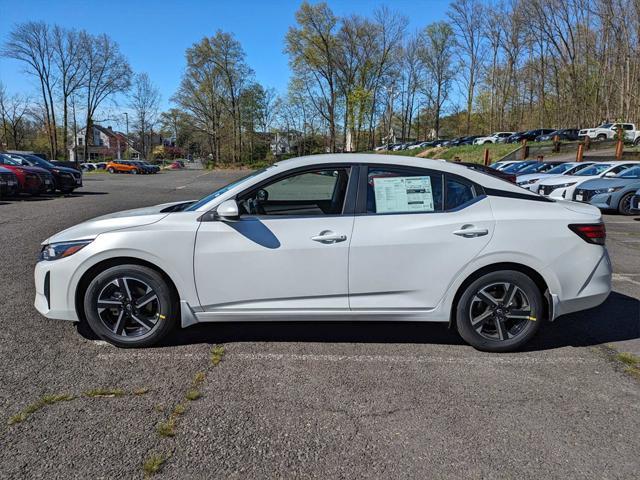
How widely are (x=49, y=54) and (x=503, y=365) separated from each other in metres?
70.7

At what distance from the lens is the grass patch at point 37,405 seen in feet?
8.92

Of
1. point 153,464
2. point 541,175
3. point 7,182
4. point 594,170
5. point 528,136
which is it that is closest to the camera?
point 153,464

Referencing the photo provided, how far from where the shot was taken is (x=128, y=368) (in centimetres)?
339

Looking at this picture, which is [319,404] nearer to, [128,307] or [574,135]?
[128,307]

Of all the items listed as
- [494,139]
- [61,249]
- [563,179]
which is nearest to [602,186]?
[563,179]

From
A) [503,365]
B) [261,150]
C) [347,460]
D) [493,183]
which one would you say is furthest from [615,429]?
[261,150]

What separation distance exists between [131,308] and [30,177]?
49.1 ft

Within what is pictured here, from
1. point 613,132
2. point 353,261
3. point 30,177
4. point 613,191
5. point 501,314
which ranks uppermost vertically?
point 613,132

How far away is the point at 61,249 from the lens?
369 centimetres

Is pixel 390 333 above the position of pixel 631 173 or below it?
below

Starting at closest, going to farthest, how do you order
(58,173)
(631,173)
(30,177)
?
(631,173)
(30,177)
(58,173)

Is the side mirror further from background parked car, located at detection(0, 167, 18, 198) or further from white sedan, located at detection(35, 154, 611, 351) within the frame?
background parked car, located at detection(0, 167, 18, 198)

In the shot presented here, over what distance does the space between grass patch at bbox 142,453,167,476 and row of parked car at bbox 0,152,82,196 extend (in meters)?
15.5

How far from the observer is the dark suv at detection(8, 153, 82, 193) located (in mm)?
17234
